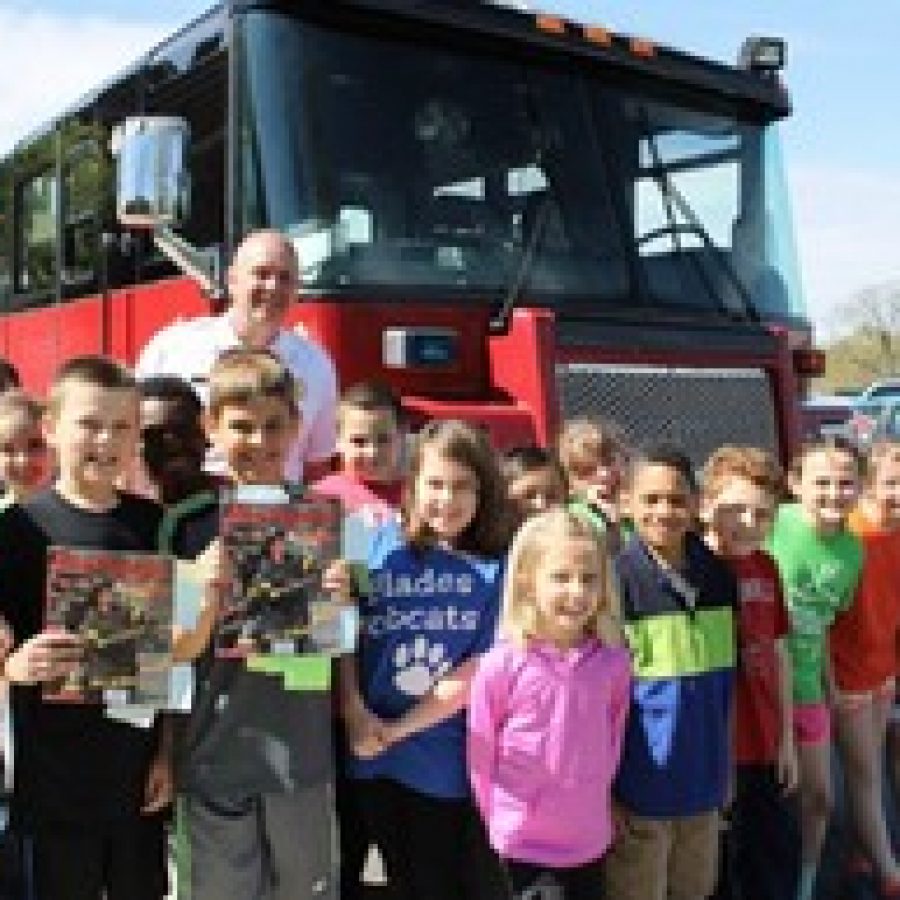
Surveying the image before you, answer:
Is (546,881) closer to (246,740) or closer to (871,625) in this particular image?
(246,740)

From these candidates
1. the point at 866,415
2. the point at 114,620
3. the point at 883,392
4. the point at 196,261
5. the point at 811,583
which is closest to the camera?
the point at 114,620

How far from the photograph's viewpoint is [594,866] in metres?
3.38

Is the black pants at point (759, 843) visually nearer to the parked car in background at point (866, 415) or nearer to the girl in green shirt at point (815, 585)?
the girl in green shirt at point (815, 585)

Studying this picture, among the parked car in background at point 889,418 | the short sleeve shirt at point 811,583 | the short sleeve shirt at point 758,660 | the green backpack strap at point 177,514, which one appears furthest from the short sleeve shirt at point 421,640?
the parked car in background at point 889,418

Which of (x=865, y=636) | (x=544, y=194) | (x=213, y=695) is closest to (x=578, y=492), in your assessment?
(x=865, y=636)

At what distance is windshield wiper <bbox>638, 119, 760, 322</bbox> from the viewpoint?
6.25m

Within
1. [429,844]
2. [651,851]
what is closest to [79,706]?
[429,844]

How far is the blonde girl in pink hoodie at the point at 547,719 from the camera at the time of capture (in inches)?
130

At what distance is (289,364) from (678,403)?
2037 millimetres

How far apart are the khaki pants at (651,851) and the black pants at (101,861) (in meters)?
1.08

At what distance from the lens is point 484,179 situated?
18.7ft

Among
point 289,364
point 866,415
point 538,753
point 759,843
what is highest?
point 866,415

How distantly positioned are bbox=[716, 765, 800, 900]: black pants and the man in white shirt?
144 centimetres

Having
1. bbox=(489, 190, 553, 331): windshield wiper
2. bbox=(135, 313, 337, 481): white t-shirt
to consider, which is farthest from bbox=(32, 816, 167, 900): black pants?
bbox=(489, 190, 553, 331): windshield wiper
